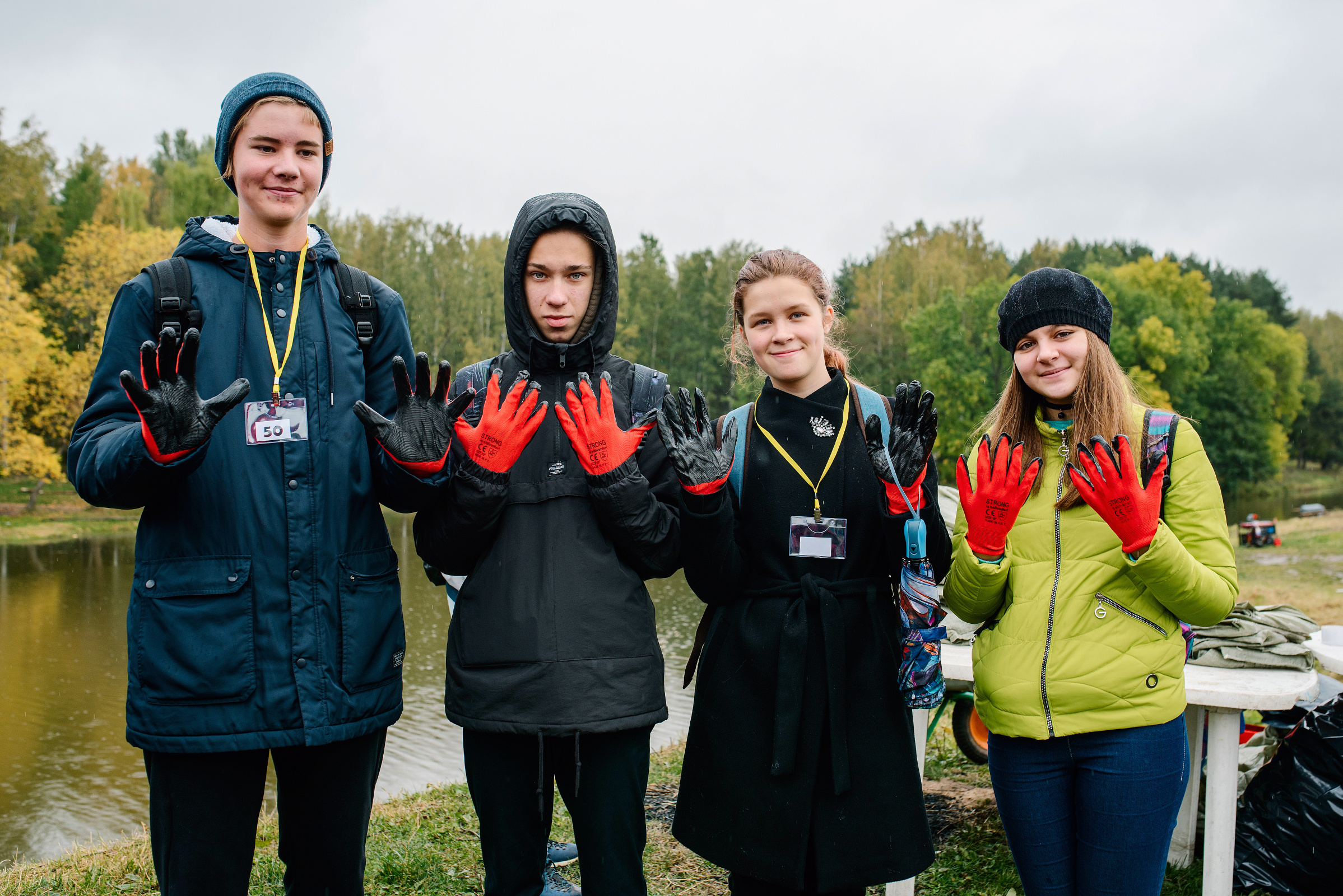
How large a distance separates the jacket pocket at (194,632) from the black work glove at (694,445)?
103 centimetres

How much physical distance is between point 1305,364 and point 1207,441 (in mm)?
19968

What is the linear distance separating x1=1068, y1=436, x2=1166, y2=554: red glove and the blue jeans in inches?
20.2

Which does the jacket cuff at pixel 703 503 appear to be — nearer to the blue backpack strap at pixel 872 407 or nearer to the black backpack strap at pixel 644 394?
the black backpack strap at pixel 644 394

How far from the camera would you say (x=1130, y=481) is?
2236 mm

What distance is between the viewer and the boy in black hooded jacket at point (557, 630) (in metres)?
2.19

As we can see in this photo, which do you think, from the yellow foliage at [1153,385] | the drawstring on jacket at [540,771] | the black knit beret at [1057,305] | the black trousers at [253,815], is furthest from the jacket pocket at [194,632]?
the yellow foliage at [1153,385]

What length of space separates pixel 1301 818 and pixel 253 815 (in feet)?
11.6

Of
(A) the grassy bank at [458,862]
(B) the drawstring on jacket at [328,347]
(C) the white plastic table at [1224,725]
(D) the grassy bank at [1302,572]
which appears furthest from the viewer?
(D) the grassy bank at [1302,572]

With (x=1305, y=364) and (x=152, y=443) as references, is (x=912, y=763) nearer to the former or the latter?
(x=152, y=443)

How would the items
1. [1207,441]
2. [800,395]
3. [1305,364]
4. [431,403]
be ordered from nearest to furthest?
[431,403]
[800,395]
[1207,441]
[1305,364]

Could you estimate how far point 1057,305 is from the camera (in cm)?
251

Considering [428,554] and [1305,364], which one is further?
[1305,364]

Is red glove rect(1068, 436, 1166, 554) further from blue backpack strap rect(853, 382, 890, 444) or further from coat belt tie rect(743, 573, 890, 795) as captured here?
coat belt tie rect(743, 573, 890, 795)

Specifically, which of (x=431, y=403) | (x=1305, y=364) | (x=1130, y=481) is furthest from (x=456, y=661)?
(x=1305, y=364)
